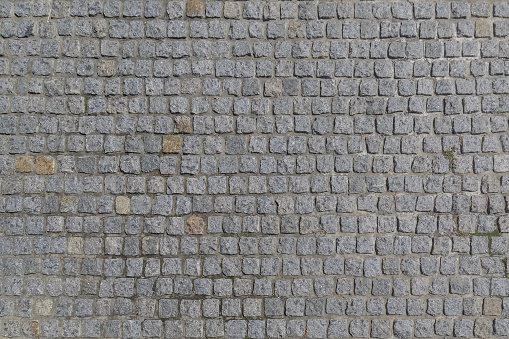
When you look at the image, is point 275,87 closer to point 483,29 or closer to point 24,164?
point 483,29

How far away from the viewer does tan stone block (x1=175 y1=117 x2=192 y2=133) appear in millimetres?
4652

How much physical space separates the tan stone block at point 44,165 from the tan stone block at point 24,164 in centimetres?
8

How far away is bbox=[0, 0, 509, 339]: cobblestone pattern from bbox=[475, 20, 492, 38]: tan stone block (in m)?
0.02

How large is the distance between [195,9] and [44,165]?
7.89ft

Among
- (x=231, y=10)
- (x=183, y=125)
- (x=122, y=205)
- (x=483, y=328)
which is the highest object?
(x=231, y=10)

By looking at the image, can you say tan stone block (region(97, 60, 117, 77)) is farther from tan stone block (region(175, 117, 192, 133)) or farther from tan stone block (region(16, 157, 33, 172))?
tan stone block (region(16, 157, 33, 172))

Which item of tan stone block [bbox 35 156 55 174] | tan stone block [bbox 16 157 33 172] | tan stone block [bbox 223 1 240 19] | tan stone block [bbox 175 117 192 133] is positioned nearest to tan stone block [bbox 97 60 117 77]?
tan stone block [bbox 175 117 192 133]

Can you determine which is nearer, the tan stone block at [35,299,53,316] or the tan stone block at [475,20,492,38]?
the tan stone block at [35,299,53,316]

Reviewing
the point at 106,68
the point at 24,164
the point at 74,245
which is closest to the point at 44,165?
the point at 24,164

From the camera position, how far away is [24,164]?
15.3ft

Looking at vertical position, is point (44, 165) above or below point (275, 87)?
below

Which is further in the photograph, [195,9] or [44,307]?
[195,9]

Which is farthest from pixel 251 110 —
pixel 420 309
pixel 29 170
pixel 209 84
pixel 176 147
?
pixel 420 309

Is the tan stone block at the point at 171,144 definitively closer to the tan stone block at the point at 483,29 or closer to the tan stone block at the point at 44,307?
the tan stone block at the point at 44,307
